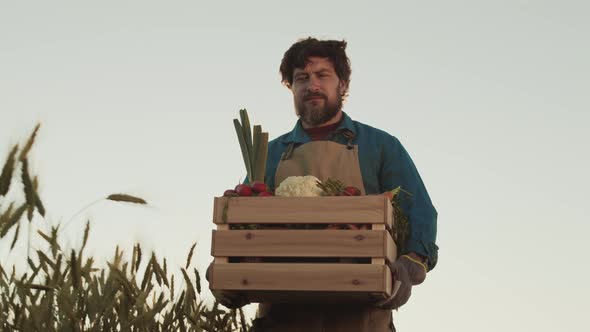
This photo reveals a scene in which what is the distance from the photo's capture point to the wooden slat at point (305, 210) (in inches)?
164

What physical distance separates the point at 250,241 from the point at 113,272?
2.22 feet

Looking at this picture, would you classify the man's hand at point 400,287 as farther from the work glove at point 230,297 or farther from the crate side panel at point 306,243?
the work glove at point 230,297

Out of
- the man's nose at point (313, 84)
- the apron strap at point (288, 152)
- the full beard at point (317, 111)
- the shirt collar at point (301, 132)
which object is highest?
the man's nose at point (313, 84)

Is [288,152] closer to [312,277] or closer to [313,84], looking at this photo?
A: [313,84]

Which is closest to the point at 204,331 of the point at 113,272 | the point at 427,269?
the point at 113,272

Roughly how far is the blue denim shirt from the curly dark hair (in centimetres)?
25

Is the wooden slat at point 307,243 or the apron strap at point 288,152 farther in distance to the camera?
the apron strap at point 288,152

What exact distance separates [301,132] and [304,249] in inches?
41.9

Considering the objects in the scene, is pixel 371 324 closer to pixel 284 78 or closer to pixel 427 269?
pixel 427 269

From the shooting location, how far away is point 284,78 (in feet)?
17.3

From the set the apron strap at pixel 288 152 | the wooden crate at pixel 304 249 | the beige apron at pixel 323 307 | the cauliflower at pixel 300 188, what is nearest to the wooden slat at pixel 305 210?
the wooden crate at pixel 304 249

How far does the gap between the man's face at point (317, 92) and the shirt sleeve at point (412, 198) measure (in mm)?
347

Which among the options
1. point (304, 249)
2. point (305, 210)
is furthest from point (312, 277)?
point (305, 210)

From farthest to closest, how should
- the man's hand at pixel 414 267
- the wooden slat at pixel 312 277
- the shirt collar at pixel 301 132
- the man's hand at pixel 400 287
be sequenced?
the shirt collar at pixel 301 132 < the man's hand at pixel 414 267 < the man's hand at pixel 400 287 < the wooden slat at pixel 312 277
